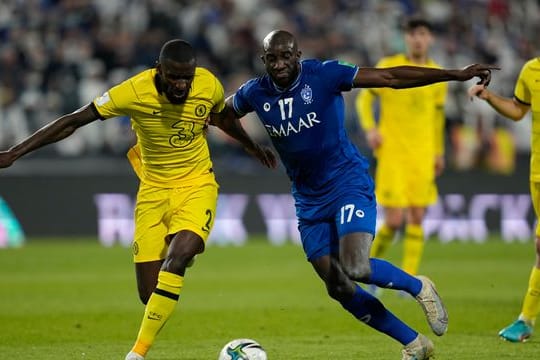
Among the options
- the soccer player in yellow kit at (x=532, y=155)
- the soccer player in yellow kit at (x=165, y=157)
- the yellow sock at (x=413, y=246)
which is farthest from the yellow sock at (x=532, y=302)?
the yellow sock at (x=413, y=246)

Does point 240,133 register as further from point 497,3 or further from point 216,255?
point 497,3

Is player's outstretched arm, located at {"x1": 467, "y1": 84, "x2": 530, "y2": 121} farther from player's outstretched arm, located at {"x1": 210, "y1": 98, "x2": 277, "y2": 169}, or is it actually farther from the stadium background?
the stadium background

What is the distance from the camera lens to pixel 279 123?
7805 millimetres

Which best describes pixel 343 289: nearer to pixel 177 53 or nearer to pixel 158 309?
pixel 158 309

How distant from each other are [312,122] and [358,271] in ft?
3.77

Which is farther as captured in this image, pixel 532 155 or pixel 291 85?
pixel 532 155

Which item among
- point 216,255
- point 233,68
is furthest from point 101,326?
point 233,68

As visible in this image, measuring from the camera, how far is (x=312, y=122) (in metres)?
7.79

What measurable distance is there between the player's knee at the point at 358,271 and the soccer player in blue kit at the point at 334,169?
2cm

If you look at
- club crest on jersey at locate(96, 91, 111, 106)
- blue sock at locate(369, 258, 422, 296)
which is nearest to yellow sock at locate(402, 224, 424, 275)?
blue sock at locate(369, 258, 422, 296)

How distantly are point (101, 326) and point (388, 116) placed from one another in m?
4.29

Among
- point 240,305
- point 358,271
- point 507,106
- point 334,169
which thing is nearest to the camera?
point 358,271

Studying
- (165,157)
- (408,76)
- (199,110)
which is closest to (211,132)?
(165,157)

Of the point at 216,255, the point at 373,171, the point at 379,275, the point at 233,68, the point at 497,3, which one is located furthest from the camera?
the point at 497,3
